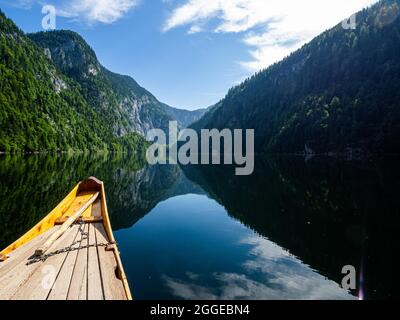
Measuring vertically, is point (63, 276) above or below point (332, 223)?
above

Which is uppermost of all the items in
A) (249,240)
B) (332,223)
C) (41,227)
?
(41,227)

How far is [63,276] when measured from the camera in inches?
344

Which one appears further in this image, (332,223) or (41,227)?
(332,223)

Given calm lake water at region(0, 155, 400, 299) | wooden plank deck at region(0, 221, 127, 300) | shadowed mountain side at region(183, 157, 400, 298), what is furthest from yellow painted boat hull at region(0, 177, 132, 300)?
shadowed mountain side at region(183, 157, 400, 298)

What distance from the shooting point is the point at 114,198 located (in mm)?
33750

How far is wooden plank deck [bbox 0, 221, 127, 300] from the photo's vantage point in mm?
7664

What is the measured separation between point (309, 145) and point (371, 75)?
6325 cm

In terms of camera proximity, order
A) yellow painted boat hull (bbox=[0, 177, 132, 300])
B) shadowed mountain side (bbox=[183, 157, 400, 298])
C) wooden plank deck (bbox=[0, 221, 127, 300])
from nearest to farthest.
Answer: wooden plank deck (bbox=[0, 221, 127, 300]) < yellow painted boat hull (bbox=[0, 177, 132, 300]) < shadowed mountain side (bbox=[183, 157, 400, 298])

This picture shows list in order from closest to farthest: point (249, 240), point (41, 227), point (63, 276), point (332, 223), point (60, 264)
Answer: point (63, 276) < point (60, 264) < point (41, 227) < point (249, 240) < point (332, 223)

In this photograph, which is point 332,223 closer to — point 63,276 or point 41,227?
point 41,227

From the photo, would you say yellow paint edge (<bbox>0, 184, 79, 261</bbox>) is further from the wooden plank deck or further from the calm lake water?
the calm lake water

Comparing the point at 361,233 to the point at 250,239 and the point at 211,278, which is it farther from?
the point at 211,278

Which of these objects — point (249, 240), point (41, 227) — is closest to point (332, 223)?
point (249, 240)
